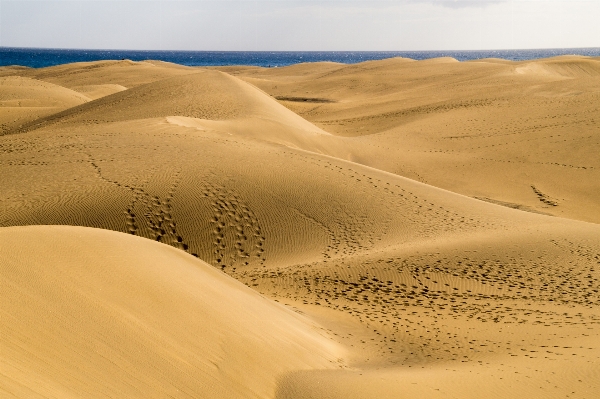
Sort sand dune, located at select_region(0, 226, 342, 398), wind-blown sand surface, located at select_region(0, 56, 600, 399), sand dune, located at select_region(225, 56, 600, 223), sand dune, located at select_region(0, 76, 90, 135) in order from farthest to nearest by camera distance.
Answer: sand dune, located at select_region(0, 76, 90, 135), sand dune, located at select_region(225, 56, 600, 223), wind-blown sand surface, located at select_region(0, 56, 600, 399), sand dune, located at select_region(0, 226, 342, 398)

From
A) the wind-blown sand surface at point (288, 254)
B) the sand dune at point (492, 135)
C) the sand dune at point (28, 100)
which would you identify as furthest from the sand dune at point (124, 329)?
the sand dune at point (28, 100)

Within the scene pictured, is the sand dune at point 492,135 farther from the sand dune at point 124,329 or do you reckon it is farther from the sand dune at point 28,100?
the sand dune at point 124,329

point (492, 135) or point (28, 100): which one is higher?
point (28, 100)

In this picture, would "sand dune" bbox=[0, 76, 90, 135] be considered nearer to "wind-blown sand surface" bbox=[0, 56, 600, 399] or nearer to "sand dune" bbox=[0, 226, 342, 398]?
"wind-blown sand surface" bbox=[0, 56, 600, 399]

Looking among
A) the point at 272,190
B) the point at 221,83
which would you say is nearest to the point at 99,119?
the point at 221,83

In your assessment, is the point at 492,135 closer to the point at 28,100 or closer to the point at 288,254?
the point at 288,254

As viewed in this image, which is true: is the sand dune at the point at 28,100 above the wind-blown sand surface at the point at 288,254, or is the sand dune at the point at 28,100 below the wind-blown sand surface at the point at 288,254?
above

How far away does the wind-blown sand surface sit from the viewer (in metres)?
4.96

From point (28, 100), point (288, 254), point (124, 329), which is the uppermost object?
point (28, 100)

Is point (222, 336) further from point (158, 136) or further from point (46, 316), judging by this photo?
point (158, 136)

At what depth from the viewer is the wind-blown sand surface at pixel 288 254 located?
496cm

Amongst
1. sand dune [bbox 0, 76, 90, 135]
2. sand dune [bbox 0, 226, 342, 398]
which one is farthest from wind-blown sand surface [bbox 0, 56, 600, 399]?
sand dune [bbox 0, 76, 90, 135]

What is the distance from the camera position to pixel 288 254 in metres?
12.3

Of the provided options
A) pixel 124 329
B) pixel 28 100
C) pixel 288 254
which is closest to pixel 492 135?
pixel 288 254
